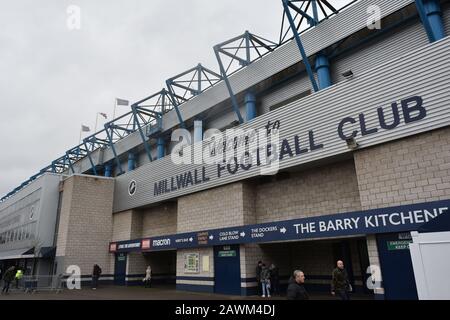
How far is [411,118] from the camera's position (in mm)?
11648

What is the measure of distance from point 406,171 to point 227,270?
389 inches

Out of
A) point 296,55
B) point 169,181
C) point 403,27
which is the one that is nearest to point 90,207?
point 169,181

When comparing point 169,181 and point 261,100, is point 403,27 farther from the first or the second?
point 169,181

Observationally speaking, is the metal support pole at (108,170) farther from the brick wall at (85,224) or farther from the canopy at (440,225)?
the canopy at (440,225)

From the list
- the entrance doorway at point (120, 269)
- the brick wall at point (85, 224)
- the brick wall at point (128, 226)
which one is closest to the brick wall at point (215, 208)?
the brick wall at point (128, 226)

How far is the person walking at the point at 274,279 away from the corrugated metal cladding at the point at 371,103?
4669 millimetres

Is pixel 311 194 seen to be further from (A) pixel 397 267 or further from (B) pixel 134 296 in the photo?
(B) pixel 134 296

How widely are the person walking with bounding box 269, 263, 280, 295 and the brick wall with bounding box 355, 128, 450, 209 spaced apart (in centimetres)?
573

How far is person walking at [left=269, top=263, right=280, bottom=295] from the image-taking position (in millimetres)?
16000

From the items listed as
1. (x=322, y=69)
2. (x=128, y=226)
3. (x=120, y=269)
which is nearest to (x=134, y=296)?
(x=120, y=269)

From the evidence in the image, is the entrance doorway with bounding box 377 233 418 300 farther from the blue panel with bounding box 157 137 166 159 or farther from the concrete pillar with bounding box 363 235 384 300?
the blue panel with bounding box 157 137 166 159

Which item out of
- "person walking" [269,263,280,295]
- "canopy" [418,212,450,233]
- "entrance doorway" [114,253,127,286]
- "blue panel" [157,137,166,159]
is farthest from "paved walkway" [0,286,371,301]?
"blue panel" [157,137,166,159]

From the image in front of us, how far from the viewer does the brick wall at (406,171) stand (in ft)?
36.2

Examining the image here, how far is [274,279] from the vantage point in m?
16.1
